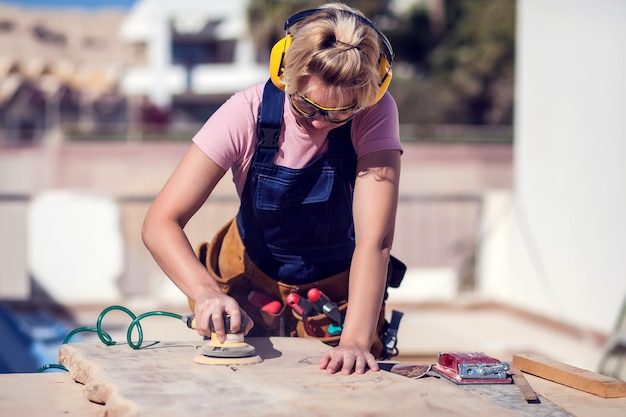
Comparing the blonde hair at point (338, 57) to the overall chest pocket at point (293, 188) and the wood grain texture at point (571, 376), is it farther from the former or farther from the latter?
the wood grain texture at point (571, 376)

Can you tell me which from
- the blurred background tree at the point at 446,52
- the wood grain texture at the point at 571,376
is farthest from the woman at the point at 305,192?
the blurred background tree at the point at 446,52

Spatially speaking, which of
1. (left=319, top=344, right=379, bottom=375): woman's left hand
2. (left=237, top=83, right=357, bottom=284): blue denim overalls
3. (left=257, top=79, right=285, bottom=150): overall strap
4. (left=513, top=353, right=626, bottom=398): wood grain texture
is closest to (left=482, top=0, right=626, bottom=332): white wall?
(left=513, top=353, right=626, bottom=398): wood grain texture

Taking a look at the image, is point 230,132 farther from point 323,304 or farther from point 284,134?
point 323,304

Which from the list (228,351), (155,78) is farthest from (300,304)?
(155,78)

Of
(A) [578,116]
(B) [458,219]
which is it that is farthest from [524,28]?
(B) [458,219]

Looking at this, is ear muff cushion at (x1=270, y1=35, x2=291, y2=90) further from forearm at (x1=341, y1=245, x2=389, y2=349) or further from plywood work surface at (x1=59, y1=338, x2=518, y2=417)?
plywood work surface at (x1=59, y1=338, x2=518, y2=417)

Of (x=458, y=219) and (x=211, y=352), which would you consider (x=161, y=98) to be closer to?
(x=458, y=219)

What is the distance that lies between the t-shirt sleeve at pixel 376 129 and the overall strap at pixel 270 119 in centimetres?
26

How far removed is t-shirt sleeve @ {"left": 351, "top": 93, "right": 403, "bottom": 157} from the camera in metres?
2.87

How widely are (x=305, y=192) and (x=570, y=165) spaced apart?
21.3 ft

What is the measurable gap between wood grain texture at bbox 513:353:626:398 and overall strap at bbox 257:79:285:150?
1113mm

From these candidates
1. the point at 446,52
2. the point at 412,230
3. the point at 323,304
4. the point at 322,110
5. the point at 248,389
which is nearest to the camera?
the point at 248,389

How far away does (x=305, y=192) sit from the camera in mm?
2936

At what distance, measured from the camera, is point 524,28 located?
9.79 metres
